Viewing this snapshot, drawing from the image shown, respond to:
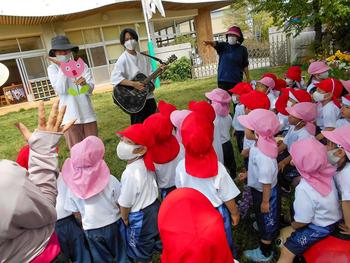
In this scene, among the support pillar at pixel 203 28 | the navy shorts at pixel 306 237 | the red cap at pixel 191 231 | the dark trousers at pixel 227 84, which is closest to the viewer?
the red cap at pixel 191 231

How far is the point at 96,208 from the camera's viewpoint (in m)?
2.40

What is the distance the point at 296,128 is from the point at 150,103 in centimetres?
234

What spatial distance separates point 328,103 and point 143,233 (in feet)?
8.85

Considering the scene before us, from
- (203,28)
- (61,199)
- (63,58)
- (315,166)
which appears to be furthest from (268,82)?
(203,28)

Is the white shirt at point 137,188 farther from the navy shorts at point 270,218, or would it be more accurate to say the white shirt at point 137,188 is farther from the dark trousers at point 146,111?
the dark trousers at point 146,111

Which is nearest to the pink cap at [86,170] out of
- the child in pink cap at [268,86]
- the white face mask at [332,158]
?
the white face mask at [332,158]

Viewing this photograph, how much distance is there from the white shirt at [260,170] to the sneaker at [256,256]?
54 cm

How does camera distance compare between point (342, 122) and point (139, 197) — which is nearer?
point (139, 197)

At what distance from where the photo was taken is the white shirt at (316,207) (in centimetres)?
210

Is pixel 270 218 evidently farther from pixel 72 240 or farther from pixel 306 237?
pixel 72 240

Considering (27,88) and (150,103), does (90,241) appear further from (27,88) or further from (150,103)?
(27,88)

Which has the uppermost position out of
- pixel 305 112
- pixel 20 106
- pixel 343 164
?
pixel 305 112

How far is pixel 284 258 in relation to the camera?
2.31 m

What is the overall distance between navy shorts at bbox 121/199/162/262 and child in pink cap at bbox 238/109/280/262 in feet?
2.73
